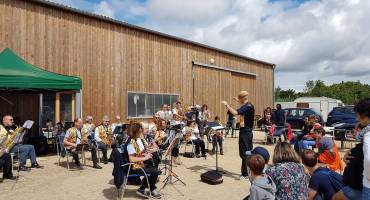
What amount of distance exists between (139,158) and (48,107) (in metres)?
7.83

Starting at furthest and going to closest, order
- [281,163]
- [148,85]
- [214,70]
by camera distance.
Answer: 1. [214,70]
2. [148,85]
3. [281,163]

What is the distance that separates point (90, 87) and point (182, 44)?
6.46 metres

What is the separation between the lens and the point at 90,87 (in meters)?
13.8

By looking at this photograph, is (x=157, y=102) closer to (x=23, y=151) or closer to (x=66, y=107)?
(x=66, y=107)

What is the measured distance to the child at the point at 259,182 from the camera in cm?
346

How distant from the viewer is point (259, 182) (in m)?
3.55

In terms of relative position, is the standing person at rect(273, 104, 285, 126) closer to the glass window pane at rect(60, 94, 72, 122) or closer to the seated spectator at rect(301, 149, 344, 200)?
the glass window pane at rect(60, 94, 72, 122)

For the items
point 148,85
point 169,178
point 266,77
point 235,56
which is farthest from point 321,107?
point 169,178

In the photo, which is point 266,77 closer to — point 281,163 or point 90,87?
point 90,87

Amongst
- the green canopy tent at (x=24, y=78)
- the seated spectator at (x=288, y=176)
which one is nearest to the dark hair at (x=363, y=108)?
the seated spectator at (x=288, y=176)

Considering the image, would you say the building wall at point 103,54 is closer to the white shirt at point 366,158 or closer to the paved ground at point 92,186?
the paved ground at point 92,186

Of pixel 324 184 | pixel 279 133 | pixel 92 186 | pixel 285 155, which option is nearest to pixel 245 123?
pixel 92 186

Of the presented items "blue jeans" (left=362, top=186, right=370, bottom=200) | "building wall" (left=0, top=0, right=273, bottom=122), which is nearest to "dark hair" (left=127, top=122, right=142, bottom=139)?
"blue jeans" (left=362, top=186, right=370, bottom=200)

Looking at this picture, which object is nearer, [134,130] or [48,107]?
[134,130]
